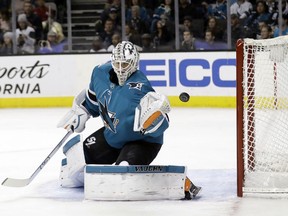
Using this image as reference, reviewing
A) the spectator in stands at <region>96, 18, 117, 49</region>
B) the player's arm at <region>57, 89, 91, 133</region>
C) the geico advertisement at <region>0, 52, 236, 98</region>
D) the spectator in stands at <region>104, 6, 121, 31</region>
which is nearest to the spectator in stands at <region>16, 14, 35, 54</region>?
the geico advertisement at <region>0, 52, 236, 98</region>

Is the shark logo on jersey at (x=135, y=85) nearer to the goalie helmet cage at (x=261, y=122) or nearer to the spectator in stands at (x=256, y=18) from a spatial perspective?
the goalie helmet cage at (x=261, y=122)

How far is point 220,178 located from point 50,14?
5.84m

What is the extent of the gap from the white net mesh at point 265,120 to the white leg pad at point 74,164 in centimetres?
95

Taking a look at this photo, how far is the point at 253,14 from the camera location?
33.1 ft

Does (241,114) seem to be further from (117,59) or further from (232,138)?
(232,138)

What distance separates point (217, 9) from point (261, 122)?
5.13 m

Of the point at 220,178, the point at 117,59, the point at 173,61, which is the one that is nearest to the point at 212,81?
the point at 173,61

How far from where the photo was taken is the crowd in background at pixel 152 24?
1007 cm

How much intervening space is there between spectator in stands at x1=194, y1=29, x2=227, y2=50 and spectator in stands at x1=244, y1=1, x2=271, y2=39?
13.9 inches

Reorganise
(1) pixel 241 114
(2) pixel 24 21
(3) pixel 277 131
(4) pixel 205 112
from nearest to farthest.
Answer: (1) pixel 241 114, (3) pixel 277 131, (4) pixel 205 112, (2) pixel 24 21

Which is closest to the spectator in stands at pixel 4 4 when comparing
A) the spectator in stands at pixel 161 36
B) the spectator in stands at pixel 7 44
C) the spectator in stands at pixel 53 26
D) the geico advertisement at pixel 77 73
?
the spectator in stands at pixel 7 44

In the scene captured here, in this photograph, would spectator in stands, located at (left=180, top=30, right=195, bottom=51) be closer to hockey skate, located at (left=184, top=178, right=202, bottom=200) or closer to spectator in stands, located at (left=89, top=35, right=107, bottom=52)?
spectator in stands, located at (left=89, top=35, right=107, bottom=52)

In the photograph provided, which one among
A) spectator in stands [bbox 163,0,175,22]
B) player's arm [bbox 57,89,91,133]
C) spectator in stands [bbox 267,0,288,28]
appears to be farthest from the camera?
spectator in stands [bbox 163,0,175,22]

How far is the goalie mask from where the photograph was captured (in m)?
4.96
